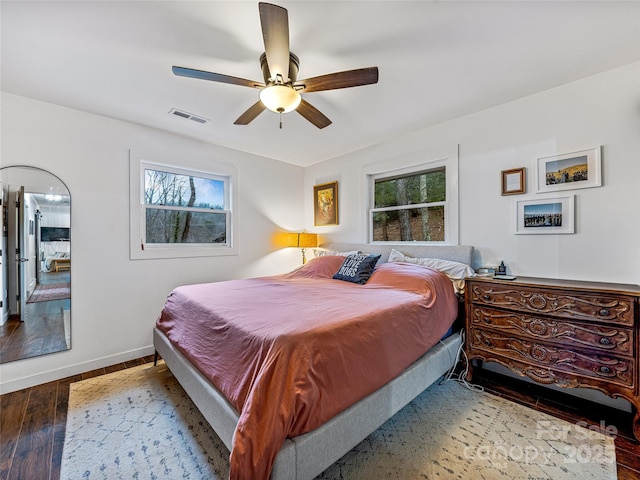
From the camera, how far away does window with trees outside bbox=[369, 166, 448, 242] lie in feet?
10.1

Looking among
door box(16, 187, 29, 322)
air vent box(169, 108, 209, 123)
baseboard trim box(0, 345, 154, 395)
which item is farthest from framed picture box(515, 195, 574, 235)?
door box(16, 187, 29, 322)

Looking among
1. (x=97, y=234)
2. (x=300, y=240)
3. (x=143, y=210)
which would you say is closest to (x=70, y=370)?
(x=97, y=234)

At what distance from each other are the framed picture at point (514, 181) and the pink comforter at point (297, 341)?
1018 mm

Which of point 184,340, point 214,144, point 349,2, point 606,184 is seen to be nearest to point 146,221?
point 214,144

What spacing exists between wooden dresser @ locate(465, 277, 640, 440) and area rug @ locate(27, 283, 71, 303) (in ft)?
12.0

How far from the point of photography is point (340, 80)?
171 centimetres

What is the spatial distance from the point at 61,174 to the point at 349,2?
2.86 m

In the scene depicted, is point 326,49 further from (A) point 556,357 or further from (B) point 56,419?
(B) point 56,419

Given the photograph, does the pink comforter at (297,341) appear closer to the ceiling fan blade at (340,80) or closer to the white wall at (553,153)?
the white wall at (553,153)

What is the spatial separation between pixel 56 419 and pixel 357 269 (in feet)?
8.55

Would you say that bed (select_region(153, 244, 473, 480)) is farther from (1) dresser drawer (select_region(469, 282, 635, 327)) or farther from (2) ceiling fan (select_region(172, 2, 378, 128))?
(2) ceiling fan (select_region(172, 2, 378, 128))

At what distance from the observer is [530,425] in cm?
183

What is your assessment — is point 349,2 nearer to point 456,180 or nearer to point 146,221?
point 456,180

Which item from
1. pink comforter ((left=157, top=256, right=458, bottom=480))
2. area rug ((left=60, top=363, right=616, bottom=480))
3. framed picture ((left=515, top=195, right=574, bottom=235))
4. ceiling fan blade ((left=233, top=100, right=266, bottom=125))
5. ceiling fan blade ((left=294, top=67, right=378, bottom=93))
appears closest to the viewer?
pink comforter ((left=157, top=256, right=458, bottom=480))
